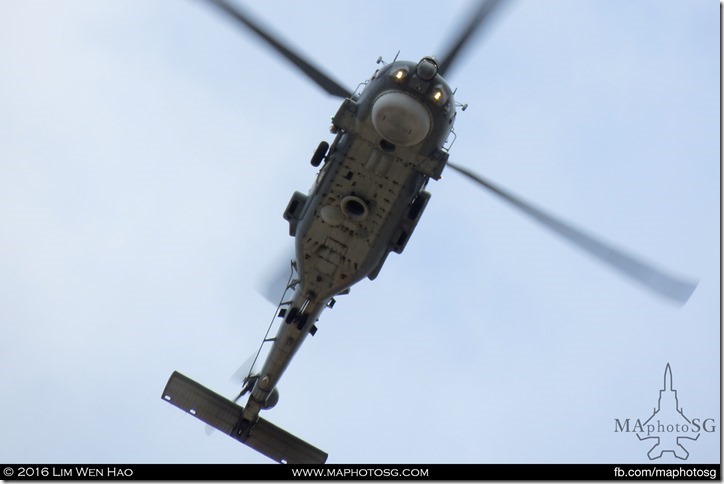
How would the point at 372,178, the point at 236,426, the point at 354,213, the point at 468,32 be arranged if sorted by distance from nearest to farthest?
the point at 468,32, the point at 372,178, the point at 354,213, the point at 236,426

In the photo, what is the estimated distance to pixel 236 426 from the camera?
24.6 meters

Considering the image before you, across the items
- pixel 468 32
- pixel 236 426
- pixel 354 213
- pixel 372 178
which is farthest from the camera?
pixel 236 426

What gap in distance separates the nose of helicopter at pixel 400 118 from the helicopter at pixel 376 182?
2 cm

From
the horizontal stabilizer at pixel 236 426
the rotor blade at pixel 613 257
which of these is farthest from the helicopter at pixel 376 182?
the horizontal stabilizer at pixel 236 426

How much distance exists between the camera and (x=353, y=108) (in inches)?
791

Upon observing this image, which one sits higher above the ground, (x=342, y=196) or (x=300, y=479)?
(x=342, y=196)

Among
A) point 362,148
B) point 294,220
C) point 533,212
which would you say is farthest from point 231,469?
point 533,212

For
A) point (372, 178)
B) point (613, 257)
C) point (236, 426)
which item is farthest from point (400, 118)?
point (236, 426)

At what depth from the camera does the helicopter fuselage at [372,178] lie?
19391 millimetres

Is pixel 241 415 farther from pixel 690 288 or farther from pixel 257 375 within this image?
pixel 690 288

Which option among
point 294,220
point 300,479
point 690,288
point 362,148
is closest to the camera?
point 690,288

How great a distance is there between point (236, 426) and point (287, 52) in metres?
11.7

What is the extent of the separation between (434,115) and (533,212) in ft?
11.5

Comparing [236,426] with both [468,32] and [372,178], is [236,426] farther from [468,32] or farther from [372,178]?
[468,32]
